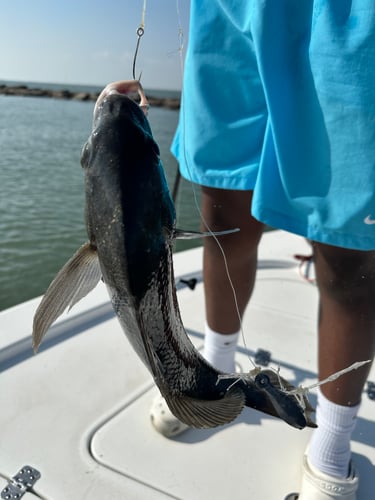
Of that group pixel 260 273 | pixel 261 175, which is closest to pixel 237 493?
pixel 261 175

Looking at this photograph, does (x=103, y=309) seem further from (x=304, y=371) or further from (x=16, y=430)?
(x=304, y=371)

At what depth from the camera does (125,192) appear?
913mm

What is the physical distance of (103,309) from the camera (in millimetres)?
2693

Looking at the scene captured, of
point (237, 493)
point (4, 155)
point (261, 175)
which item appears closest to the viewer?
point (261, 175)

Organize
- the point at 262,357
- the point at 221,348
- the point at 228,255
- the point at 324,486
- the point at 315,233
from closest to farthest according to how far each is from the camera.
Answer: the point at 315,233 < the point at 324,486 < the point at 228,255 < the point at 221,348 < the point at 262,357

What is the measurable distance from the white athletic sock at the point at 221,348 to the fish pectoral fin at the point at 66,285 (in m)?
0.96

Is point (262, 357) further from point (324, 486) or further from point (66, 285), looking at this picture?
point (66, 285)

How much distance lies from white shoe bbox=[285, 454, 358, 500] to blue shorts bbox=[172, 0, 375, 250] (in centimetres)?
81

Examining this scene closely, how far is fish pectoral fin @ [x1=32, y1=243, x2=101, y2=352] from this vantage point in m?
1.00

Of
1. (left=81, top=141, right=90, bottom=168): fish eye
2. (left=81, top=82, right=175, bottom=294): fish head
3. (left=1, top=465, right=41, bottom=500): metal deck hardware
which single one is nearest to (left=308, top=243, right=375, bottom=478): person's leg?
(left=81, top=82, right=175, bottom=294): fish head

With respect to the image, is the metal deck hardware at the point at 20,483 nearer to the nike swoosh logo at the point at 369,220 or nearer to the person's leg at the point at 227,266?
the person's leg at the point at 227,266

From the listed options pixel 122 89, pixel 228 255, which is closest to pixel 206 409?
pixel 122 89

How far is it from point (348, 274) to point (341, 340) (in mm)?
221

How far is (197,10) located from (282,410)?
1257mm
